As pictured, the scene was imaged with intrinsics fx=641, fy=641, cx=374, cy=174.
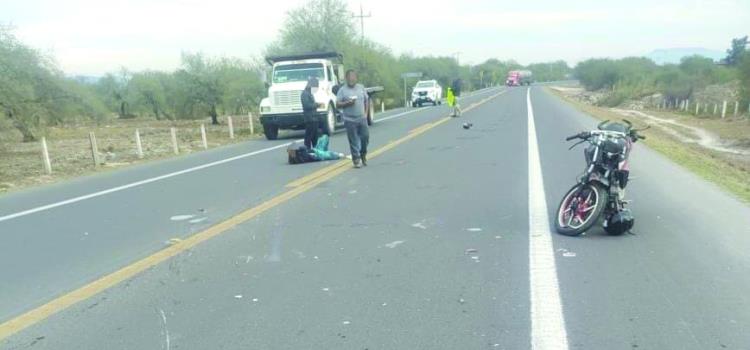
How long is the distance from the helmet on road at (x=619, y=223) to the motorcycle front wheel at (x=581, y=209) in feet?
0.47

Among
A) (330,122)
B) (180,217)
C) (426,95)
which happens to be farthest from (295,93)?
(426,95)

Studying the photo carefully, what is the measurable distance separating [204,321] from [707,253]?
14.6 feet

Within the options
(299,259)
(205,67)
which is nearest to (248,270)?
(299,259)

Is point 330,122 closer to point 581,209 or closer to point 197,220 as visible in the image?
point 197,220

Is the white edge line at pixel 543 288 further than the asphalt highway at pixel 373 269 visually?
No

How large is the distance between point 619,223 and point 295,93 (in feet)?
51.5

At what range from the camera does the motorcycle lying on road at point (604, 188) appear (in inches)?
253

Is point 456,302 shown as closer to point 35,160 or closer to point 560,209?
point 560,209

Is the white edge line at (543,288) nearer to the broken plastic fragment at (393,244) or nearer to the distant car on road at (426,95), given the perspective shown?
the broken plastic fragment at (393,244)

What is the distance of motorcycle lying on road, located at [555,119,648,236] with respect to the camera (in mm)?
6438

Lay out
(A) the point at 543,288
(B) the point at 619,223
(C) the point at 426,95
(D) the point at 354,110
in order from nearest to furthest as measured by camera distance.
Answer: (A) the point at 543,288
(B) the point at 619,223
(D) the point at 354,110
(C) the point at 426,95

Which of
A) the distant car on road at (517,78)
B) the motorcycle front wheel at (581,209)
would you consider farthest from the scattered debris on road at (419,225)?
the distant car on road at (517,78)

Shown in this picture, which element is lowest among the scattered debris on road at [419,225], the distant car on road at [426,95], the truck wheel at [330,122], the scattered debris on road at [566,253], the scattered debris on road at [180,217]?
the distant car on road at [426,95]

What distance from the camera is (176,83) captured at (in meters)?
52.3
